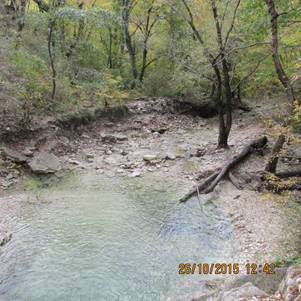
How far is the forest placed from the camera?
255 inches

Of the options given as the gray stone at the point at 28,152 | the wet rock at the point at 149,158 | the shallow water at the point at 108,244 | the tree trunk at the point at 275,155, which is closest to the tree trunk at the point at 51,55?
the gray stone at the point at 28,152

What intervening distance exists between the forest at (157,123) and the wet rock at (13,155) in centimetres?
4

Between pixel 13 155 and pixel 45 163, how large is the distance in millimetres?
979

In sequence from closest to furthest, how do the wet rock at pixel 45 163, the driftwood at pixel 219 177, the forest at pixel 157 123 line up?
the forest at pixel 157 123, the driftwood at pixel 219 177, the wet rock at pixel 45 163

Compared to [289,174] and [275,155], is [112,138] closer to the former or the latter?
[275,155]

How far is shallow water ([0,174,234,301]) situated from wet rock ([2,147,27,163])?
4.97ft

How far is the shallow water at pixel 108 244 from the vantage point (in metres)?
5.25

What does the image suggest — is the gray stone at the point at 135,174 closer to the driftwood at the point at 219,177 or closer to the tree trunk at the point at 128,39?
the driftwood at the point at 219,177

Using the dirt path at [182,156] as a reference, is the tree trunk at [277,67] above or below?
above

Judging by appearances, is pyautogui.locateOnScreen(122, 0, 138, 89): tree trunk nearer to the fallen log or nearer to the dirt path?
the dirt path

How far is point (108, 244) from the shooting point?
6371 mm

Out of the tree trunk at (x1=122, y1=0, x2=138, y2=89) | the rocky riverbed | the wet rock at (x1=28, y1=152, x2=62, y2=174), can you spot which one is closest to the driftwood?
the rocky riverbed
